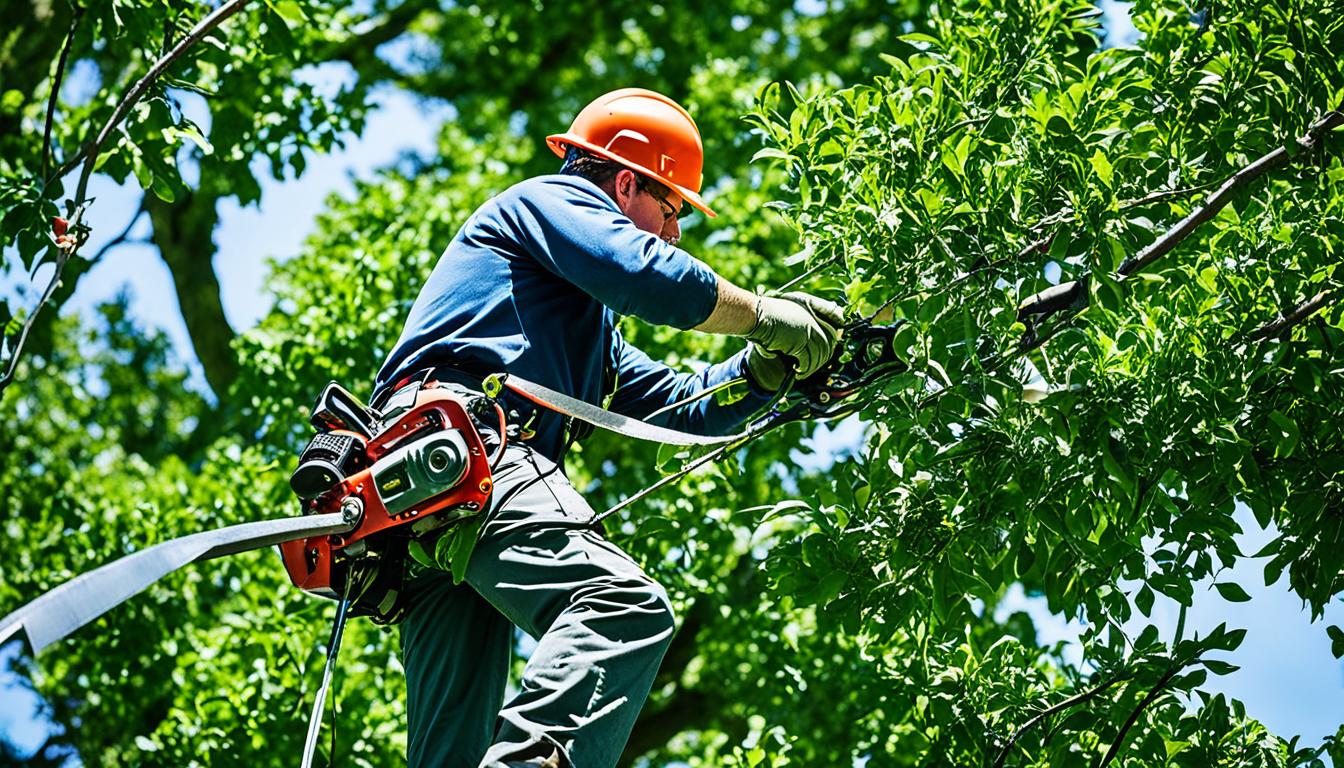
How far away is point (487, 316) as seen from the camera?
3625mm

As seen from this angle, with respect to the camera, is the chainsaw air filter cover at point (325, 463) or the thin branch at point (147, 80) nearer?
the chainsaw air filter cover at point (325, 463)

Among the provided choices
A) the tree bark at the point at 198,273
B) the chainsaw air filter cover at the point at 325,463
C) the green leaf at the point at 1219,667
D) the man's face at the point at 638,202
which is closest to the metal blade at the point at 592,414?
the chainsaw air filter cover at the point at 325,463

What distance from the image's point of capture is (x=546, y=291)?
3699 millimetres

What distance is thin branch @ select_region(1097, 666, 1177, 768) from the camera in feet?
12.9

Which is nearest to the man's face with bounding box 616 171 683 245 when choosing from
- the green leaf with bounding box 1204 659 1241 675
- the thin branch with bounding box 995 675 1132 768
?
the thin branch with bounding box 995 675 1132 768

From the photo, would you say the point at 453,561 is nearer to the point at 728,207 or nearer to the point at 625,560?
the point at 625,560

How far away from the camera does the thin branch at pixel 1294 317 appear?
3.64 m

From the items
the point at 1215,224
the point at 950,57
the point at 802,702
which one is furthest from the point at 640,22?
the point at 1215,224

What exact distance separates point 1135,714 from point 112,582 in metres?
2.51

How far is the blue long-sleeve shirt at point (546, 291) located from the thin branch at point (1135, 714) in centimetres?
152

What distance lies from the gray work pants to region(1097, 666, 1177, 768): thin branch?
1375 millimetres

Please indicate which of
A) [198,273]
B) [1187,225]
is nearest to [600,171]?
[1187,225]

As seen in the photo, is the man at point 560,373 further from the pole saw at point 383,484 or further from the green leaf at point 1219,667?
the green leaf at point 1219,667

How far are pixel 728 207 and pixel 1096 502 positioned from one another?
5.00 metres
